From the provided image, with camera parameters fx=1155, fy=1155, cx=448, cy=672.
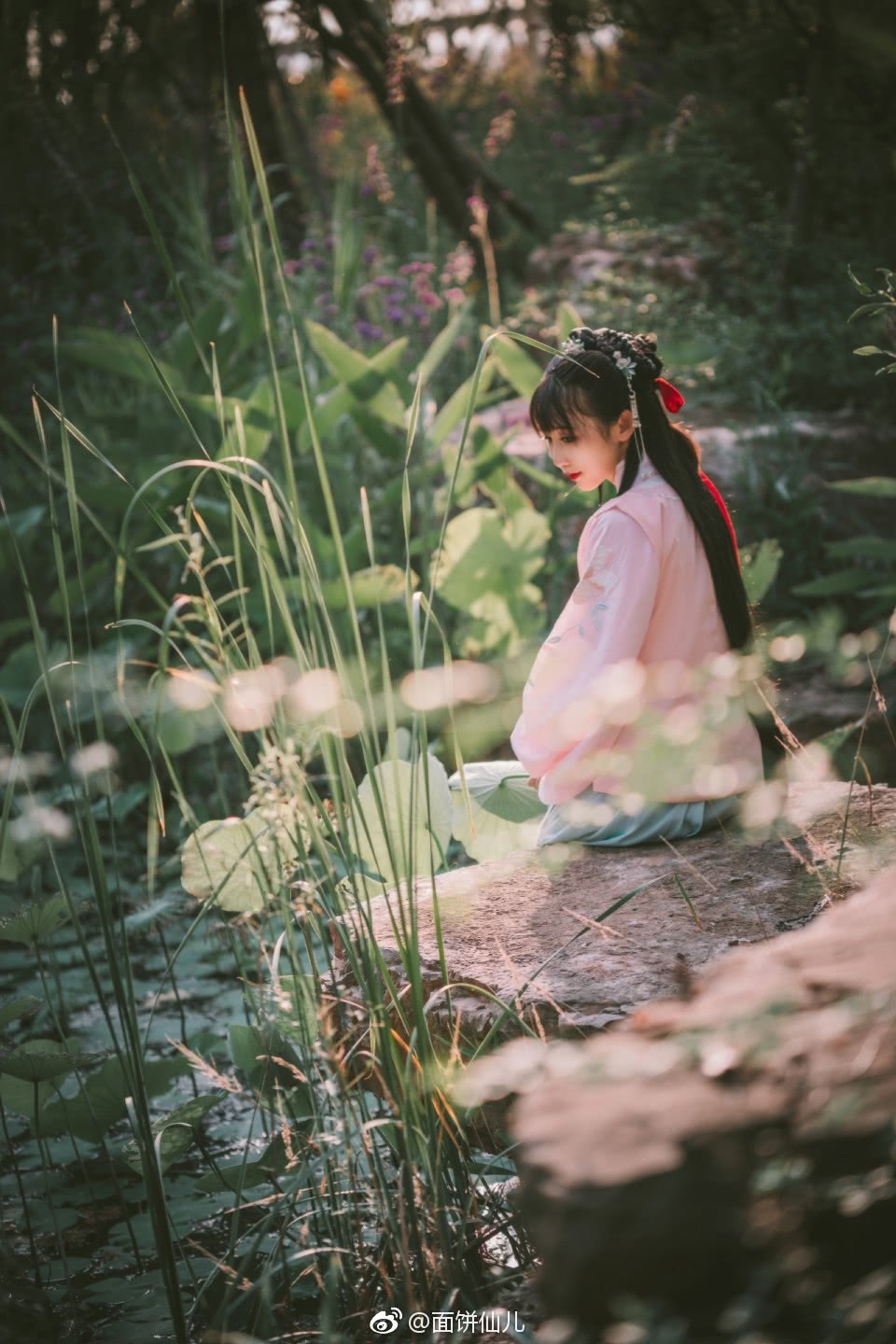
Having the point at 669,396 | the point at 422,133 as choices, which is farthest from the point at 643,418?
the point at 422,133

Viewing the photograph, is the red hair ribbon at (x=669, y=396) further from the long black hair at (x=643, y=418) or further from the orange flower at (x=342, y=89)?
the orange flower at (x=342, y=89)

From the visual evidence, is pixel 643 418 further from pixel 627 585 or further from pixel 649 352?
pixel 627 585

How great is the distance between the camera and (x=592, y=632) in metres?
1.67

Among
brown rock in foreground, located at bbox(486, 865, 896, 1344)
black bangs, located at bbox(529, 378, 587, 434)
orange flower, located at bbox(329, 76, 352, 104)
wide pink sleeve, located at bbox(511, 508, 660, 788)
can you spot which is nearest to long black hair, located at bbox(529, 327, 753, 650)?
black bangs, located at bbox(529, 378, 587, 434)

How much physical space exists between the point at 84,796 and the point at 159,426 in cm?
244

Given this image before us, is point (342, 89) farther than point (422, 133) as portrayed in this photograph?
Yes

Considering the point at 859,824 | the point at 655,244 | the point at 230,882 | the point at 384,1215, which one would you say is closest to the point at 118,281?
the point at 655,244

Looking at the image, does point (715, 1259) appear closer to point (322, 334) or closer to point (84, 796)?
point (84, 796)

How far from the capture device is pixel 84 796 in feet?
3.38

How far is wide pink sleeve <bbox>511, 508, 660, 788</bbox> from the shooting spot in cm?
163

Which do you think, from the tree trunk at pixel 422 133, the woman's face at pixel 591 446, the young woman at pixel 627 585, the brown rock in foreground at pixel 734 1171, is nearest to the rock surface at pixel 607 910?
the young woman at pixel 627 585

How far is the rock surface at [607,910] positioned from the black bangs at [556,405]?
24.5 inches

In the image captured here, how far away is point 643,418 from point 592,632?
333 mm

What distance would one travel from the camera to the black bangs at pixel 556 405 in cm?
167
